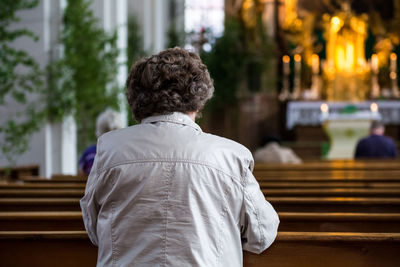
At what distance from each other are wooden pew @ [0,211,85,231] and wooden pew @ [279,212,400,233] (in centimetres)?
95

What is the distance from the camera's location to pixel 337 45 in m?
16.8

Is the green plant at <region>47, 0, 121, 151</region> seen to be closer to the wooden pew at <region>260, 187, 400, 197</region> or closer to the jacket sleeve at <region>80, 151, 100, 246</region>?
the wooden pew at <region>260, 187, 400, 197</region>

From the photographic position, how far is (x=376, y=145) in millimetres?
8375

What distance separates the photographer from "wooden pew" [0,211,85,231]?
9.85ft

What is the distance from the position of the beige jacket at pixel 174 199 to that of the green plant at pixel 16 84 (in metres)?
5.48

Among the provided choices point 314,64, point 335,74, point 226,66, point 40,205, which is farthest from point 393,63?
point 40,205

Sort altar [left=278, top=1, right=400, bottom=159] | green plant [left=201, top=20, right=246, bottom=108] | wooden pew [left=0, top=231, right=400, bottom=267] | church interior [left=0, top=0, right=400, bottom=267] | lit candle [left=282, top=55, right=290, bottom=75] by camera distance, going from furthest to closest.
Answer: lit candle [left=282, top=55, right=290, bottom=75] → green plant [left=201, top=20, right=246, bottom=108] → altar [left=278, top=1, right=400, bottom=159] → church interior [left=0, top=0, right=400, bottom=267] → wooden pew [left=0, top=231, right=400, bottom=267]

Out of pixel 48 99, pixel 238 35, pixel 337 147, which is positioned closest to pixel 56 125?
pixel 48 99

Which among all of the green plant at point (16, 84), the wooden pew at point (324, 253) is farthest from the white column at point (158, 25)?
the wooden pew at point (324, 253)

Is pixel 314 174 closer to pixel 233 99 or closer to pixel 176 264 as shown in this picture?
pixel 176 264

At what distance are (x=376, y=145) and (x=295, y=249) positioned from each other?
613 centimetres

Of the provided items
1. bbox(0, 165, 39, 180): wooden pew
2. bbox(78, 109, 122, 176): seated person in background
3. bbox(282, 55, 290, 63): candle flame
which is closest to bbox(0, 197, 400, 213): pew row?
bbox(78, 109, 122, 176): seated person in background

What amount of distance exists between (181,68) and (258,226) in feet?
1.82

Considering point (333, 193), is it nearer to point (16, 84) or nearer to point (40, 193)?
point (40, 193)
